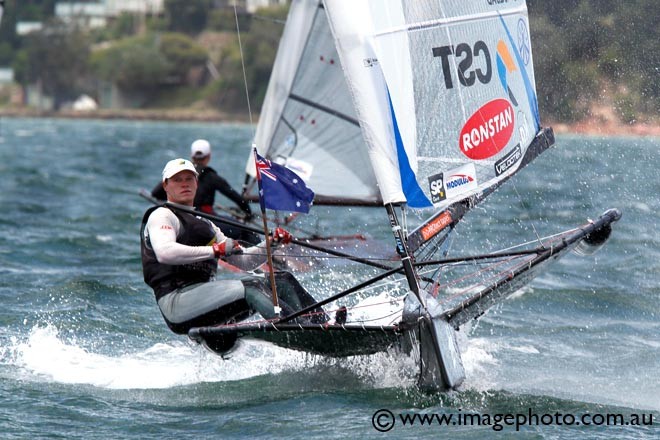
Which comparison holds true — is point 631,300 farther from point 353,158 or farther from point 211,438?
point 211,438

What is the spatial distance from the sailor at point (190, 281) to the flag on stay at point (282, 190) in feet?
1.12

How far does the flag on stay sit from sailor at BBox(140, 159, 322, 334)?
0.34 m

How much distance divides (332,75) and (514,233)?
354 centimetres

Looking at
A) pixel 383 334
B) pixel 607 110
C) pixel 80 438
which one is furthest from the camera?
pixel 607 110

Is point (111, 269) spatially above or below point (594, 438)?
below

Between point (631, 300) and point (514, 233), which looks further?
point (514, 233)

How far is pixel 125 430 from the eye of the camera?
228 inches

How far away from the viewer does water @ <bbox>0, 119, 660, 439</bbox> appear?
595 centimetres

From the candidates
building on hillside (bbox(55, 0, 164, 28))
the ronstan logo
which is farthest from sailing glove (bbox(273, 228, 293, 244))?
building on hillside (bbox(55, 0, 164, 28))

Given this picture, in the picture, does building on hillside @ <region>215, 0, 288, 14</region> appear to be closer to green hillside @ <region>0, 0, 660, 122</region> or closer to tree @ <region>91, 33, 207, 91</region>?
green hillside @ <region>0, 0, 660, 122</region>

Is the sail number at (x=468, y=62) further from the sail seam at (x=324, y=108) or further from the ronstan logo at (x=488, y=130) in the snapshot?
the sail seam at (x=324, y=108)

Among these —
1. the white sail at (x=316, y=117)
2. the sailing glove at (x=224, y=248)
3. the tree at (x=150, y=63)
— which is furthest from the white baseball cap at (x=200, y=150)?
the tree at (x=150, y=63)

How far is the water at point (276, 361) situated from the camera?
234 inches

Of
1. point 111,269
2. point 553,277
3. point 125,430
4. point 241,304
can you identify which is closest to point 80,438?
point 125,430
